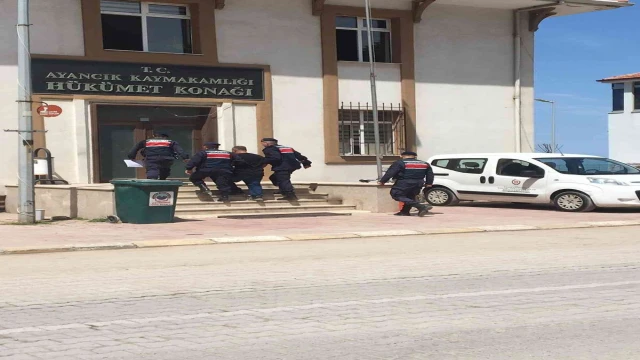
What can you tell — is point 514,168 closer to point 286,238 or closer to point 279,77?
point 279,77

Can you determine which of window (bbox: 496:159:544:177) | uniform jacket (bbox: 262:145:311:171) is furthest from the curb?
uniform jacket (bbox: 262:145:311:171)

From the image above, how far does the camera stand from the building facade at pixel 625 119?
51656 mm

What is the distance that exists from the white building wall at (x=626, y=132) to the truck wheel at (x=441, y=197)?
109 ft

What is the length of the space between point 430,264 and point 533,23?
17588 mm

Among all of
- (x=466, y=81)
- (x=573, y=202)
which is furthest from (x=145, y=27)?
(x=573, y=202)

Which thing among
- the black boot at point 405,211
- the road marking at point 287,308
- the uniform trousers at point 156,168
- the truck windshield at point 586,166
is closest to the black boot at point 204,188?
the uniform trousers at point 156,168

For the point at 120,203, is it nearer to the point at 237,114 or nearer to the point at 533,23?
the point at 237,114

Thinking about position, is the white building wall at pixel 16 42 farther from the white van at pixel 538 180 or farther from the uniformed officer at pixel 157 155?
the white van at pixel 538 180

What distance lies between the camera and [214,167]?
18844 millimetres

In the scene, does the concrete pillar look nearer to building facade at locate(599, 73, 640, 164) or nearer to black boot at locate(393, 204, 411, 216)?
black boot at locate(393, 204, 411, 216)

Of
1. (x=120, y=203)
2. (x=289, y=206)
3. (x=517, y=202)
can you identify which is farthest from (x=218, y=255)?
(x=517, y=202)

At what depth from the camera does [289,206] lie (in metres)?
20.0

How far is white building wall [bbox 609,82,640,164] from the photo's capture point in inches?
2042

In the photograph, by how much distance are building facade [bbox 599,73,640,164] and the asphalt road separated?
4269 centimetres
